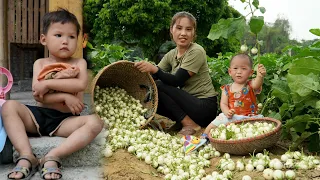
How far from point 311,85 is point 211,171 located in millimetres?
734

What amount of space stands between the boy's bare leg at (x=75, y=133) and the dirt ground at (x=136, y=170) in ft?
0.68

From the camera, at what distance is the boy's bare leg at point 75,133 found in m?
1.96

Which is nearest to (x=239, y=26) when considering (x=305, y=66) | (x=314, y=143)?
(x=305, y=66)

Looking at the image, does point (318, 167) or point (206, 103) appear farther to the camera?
point (206, 103)

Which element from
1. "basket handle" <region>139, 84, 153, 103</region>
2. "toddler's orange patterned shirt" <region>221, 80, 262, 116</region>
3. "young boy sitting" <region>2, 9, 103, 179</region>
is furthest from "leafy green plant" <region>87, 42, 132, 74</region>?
"toddler's orange patterned shirt" <region>221, 80, 262, 116</region>

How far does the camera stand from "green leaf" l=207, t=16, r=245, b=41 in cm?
240

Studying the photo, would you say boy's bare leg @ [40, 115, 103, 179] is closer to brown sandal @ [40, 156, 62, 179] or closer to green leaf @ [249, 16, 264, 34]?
brown sandal @ [40, 156, 62, 179]

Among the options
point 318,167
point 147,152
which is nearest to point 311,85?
point 318,167

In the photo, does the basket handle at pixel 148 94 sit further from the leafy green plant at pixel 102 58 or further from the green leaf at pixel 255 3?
the green leaf at pixel 255 3

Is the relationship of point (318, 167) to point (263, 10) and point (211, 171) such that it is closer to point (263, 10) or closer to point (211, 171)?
point (211, 171)

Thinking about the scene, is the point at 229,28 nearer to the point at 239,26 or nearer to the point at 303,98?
the point at 239,26

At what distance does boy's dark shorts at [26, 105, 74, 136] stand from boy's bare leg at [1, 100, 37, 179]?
4 centimetres

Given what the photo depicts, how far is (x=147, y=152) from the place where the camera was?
2299mm

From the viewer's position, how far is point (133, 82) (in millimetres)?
3316
